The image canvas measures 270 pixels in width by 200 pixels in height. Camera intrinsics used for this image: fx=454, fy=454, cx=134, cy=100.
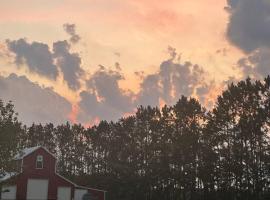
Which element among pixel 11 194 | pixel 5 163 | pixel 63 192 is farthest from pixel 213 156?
pixel 5 163

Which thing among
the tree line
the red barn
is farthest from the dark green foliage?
the red barn

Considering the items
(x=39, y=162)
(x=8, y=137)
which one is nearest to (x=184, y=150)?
(x=39, y=162)

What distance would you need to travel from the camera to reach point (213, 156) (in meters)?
68.9

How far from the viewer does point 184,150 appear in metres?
75.9

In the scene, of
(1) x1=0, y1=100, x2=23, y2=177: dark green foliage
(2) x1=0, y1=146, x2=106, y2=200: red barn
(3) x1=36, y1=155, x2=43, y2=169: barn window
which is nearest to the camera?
(1) x1=0, y1=100, x2=23, y2=177: dark green foliage

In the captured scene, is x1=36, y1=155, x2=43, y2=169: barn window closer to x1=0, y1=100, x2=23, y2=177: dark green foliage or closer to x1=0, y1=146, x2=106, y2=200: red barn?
x1=0, y1=146, x2=106, y2=200: red barn

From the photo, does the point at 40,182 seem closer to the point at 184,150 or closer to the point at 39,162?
the point at 39,162

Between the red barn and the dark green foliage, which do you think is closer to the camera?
the dark green foliage

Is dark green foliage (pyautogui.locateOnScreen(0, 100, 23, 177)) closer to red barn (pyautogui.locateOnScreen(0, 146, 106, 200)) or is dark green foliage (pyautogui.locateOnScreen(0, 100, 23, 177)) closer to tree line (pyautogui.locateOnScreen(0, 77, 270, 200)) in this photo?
tree line (pyautogui.locateOnScreen(0, 77, 270, 200))

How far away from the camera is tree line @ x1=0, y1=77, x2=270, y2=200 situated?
5991 centimetres

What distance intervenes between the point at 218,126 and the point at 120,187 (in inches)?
1183

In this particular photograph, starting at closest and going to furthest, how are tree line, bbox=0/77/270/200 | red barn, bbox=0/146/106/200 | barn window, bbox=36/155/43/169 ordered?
tree line, bbox=0/77/270/200, red barn, bbox=0/146/106/200, barn window, bbox=36/155/43/169

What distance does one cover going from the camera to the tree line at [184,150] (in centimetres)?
5991

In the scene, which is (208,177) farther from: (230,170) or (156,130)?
(156,130)
